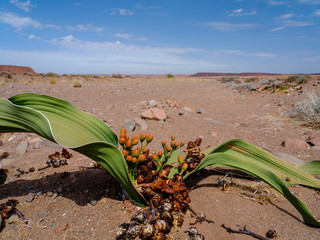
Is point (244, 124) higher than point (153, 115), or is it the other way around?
point (153, 115)

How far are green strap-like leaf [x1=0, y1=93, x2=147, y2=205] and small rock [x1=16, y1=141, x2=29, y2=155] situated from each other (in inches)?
55.9

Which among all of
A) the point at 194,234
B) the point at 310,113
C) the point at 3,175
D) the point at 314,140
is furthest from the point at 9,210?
the point at 310,113

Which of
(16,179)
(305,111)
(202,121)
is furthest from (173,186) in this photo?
(305,111)

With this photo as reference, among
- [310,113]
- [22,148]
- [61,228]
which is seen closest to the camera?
[61,228]

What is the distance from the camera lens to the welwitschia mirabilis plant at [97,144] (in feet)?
3.28

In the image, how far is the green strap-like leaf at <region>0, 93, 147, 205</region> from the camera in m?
0.98

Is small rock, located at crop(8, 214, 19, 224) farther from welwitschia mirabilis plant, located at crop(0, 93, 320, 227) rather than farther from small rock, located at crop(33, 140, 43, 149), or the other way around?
small rock, located at crop(33, 140, 43, 149)

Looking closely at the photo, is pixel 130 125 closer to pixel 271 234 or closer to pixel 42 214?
pixel 42 214

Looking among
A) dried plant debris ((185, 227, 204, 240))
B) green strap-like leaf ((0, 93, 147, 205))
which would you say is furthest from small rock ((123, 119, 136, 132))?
dried plant debris ((185, 227, 204, 240))

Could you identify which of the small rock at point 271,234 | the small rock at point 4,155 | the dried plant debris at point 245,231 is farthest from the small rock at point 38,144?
the small rock at point 271,234

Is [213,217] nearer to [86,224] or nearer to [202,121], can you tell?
[86,224]

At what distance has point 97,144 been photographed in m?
0.95

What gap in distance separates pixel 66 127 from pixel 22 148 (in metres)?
1.69

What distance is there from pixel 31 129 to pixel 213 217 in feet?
3.71
